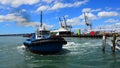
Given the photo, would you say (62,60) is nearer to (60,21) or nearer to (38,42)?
(38,42)

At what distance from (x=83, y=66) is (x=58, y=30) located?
322 ft

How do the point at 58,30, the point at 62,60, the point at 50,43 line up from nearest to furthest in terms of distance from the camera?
the point at 62,60, the point at 50,43, the point at 58,30

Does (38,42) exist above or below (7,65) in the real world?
above

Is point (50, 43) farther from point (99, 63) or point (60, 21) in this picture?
point (60, 21)

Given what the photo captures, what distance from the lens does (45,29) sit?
34.6m

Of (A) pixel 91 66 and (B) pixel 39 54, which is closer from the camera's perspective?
(A) pixel 91 66

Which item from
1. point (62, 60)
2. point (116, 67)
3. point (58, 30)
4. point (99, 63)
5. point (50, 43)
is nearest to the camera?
point (116, 67)

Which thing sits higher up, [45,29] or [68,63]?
[45,29]

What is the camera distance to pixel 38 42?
31078mm

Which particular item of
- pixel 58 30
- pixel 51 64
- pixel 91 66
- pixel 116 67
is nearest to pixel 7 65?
pixel 51 64

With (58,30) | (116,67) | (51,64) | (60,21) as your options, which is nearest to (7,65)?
(51,64)

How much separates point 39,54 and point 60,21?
104184 millimetres

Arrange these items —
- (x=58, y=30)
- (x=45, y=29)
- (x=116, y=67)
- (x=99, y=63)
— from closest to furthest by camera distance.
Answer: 1. (x=116, y=67)
2. (x=99, y=63)
3. (x=45, y=29)
4. (x=58, y=30)

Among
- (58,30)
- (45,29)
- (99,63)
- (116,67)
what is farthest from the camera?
(58,30)
